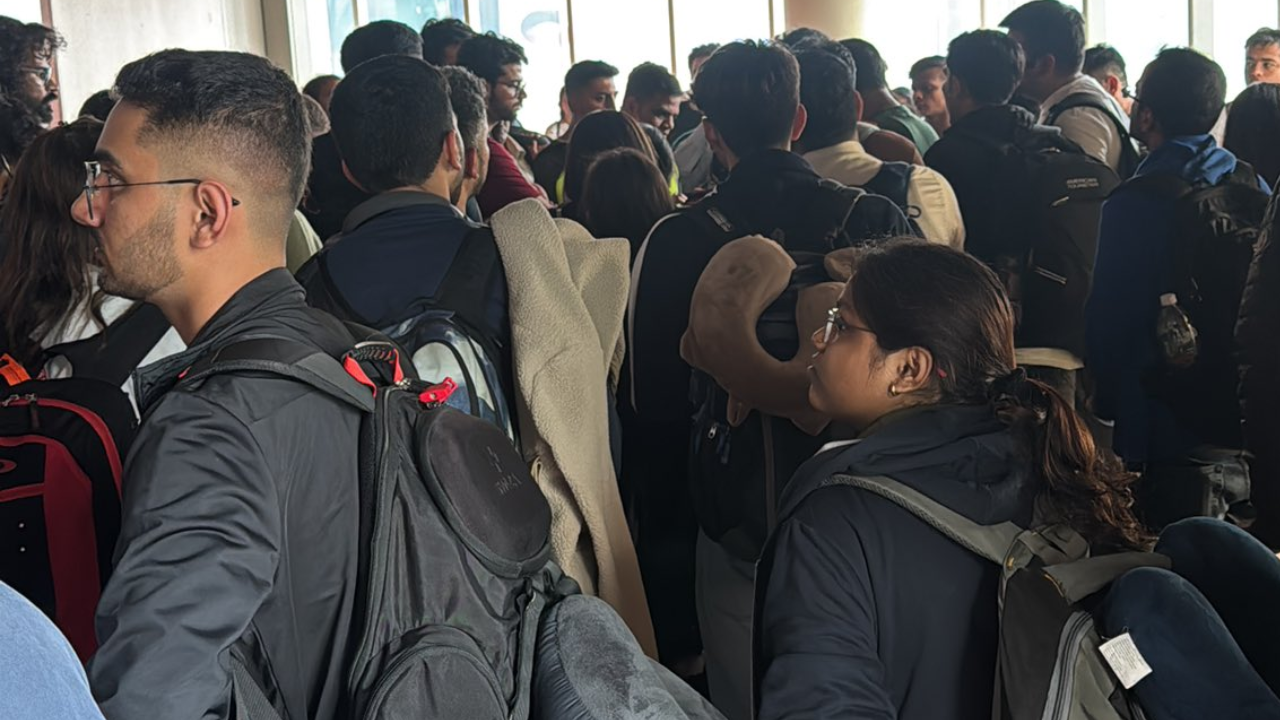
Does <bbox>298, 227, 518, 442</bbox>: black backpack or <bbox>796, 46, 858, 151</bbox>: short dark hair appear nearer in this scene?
<bbox>298, 227, 518, 442</bbox>: black backpack

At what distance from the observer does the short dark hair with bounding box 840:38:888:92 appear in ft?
15.9

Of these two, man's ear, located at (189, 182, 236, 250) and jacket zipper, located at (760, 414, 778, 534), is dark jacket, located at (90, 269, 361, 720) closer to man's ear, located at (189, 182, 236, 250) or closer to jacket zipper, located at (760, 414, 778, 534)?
man's ear, located at (189, 182, 236, 250)

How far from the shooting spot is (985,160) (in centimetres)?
348

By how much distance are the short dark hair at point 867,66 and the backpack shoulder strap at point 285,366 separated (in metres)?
3.85

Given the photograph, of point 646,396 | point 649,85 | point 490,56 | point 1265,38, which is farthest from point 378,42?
point 1265,38

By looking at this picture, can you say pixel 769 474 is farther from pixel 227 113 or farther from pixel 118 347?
pixel 227 113

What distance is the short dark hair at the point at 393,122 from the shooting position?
215 cm

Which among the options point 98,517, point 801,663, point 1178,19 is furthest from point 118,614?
point 1178,19

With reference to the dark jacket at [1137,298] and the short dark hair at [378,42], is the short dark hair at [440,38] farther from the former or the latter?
the dark jacket at [1137,298]

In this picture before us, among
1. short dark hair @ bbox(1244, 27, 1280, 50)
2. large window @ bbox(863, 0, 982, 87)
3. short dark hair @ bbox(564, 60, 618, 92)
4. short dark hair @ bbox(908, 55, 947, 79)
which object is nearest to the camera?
short dark hair @ bbox(564, 60, 618, 92)

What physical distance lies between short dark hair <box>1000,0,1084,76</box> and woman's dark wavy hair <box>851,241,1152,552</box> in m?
2.85

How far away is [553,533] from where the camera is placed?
207cm

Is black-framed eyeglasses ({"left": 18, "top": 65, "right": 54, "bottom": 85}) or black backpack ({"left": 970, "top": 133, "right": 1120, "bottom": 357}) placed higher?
black-framed eyeglasses ({"left": 18, "top": 65, "right": 54, "bottom": 85})

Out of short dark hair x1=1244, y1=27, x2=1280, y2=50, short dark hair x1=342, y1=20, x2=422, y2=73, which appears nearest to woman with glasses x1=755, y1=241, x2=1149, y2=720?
short dark hair x1=342, y1=20, x2=422, y2=73
